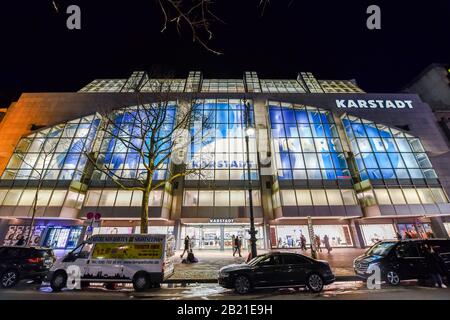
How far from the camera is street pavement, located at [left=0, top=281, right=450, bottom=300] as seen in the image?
6.95 meters

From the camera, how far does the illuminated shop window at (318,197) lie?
879 inches

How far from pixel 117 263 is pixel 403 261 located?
41.6 feet

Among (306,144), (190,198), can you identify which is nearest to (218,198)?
(190,198)

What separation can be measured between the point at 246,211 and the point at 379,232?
1546 cm

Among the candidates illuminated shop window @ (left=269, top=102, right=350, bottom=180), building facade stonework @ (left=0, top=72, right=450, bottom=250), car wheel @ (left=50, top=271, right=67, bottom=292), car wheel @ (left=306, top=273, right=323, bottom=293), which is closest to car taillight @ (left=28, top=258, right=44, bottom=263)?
car wheel @ (left=50, top=271, right=67, bottom=292)

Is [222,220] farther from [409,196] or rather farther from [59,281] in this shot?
[409,196]

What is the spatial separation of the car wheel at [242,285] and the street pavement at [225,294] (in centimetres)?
23

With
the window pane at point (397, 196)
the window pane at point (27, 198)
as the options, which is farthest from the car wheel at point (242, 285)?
the window pane at point (27, 198)

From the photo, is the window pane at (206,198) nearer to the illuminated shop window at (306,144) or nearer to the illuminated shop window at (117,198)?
the illuminated shop window at (117,198)

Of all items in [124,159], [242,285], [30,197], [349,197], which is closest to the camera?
[242,285]

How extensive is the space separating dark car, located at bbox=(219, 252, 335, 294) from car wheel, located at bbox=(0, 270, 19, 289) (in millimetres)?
9211

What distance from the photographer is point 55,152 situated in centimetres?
2433
